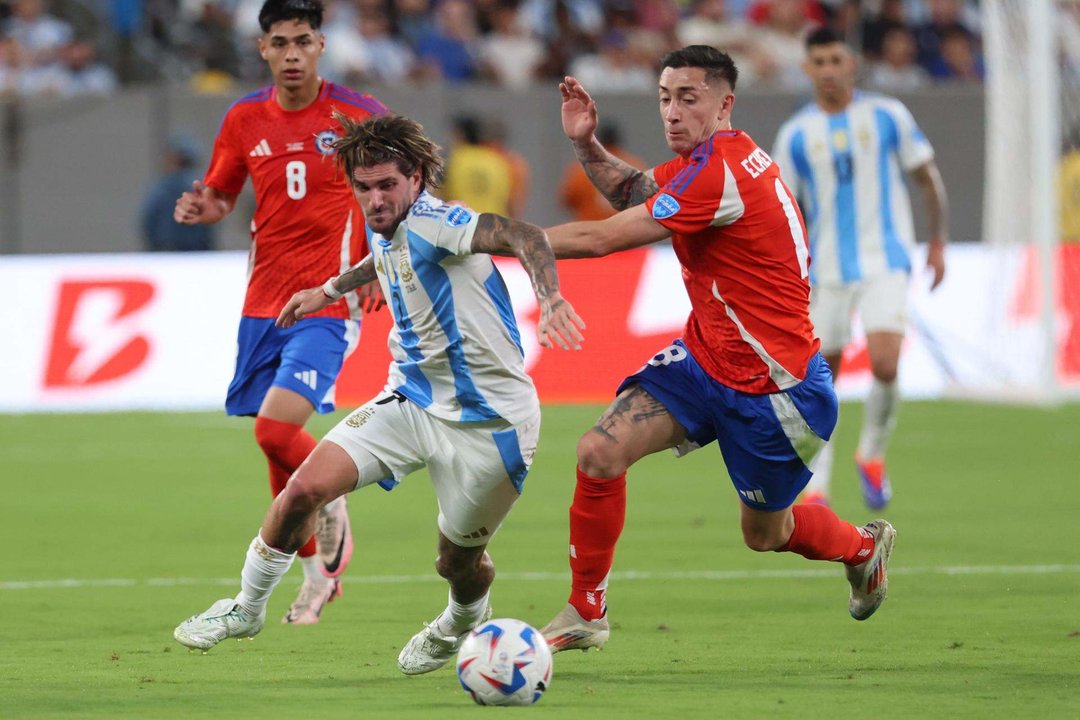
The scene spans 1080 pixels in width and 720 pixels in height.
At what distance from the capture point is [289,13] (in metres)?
7.89

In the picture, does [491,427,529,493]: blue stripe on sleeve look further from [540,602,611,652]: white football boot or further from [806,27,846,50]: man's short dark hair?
[806,27,846,50]: man's short dark hair

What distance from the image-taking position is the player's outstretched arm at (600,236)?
605 centimetres

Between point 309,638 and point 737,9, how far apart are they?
1545cm

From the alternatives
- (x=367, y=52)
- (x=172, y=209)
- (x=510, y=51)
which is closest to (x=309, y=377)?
(x=172, y=209)

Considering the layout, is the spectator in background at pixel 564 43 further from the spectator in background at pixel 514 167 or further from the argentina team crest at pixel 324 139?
the argentina team crest at pixel 324 139

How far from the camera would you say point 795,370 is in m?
6.60

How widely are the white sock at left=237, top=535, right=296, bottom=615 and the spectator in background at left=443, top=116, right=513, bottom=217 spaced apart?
1190 centimetres

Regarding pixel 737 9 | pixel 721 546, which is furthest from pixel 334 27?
pixel 721 546

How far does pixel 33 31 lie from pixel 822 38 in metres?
10.8

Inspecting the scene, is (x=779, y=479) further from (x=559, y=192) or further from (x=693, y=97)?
(x=559, y=192)

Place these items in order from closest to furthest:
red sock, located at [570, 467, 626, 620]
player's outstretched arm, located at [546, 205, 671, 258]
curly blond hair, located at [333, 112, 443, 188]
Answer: player's outstretched arm, located at [546, 205, 671, 258] < curly blond hair, located at [333, 112, 443, 188] < red sock, located at [570, 467, 626, 620]

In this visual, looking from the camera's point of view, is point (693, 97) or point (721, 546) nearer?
point (693, 97)

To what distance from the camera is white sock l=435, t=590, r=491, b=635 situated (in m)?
6.46

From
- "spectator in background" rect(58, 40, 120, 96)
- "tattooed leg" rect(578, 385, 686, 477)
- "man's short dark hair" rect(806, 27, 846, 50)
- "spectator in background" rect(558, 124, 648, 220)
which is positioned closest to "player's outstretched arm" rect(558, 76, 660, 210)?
"tattooed leg" rect(578, 385, 686, 477)
